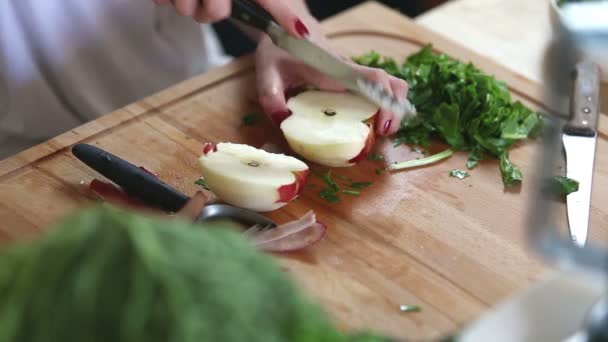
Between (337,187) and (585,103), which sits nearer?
(337,187)

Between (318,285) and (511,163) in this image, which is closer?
(318,285)

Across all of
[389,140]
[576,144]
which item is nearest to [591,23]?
[576,144]

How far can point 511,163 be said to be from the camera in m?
1.49

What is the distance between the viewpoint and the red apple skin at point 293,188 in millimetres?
Result: 1328

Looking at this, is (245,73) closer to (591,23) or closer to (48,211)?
(48,211)

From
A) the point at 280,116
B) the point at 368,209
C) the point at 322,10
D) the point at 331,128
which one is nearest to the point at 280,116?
the point at 280,116

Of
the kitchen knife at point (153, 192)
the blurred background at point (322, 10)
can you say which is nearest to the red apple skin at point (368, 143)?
the kitchen knife at point (153, 192)

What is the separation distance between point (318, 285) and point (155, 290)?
0.48 meters

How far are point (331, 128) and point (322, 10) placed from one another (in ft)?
4.36

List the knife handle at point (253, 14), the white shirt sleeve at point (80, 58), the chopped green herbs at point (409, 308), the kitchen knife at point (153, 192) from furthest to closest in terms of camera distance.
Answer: the white shirt sleeve at point (80, 58)
the knife handle at point (253, 14)
the kitchen knife at point (153, 192)
the chopped green herbs at point (409, 308)

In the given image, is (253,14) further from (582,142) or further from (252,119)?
(582,142)

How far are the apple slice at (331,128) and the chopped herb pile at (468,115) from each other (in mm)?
109

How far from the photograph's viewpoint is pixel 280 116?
1.50 metres

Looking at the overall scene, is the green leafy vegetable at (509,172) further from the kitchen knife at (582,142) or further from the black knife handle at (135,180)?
the black knife handle at (135,180)
